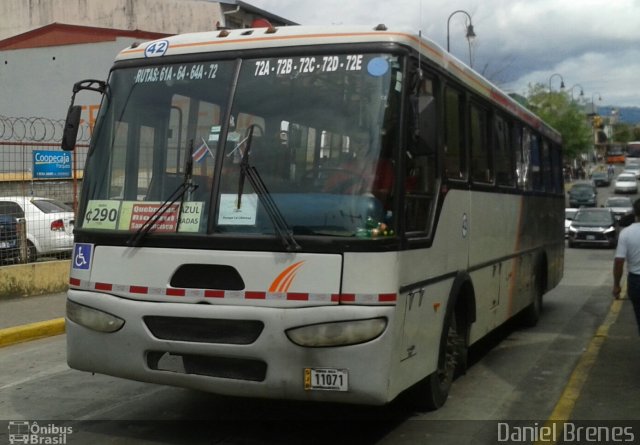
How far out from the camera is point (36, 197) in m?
15.1

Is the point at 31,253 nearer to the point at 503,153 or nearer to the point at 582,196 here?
the point at 503,153

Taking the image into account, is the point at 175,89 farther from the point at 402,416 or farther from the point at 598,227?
the point at 598,227

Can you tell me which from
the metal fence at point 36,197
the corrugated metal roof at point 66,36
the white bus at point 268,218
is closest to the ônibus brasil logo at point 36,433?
the white bus at point 268,218

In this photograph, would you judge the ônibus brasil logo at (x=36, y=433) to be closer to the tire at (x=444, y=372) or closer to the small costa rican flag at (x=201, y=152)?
the small costa rican flag at (x=201, y=152)

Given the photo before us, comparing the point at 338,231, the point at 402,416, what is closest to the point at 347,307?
the point at 338,231

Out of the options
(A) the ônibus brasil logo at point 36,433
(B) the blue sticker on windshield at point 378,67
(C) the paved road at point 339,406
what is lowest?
(C) the paved road at point 339,406

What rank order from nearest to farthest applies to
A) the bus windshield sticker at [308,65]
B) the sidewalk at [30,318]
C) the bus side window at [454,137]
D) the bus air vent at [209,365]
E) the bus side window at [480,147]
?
1. the bus air vent at [209,365]
2. the bus windshield sticker at [308,65]
3. the bus side window at [454,137]
4. the bus side window at [480,147]
5. the sidewalk at [30,318]

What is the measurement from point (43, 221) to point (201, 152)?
998 cm

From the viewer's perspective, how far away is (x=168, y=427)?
6.21 metres

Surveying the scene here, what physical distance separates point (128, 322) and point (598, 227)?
89.0 feet

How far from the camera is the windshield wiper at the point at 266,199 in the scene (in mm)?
5176

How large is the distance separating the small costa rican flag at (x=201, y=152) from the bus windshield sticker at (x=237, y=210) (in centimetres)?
34

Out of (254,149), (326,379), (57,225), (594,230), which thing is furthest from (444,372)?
(594,230)

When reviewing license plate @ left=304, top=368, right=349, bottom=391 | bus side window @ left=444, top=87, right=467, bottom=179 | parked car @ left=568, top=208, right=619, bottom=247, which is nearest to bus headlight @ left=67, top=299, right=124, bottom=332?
license plate @ left=304, top=368, right=349, bottom=391
